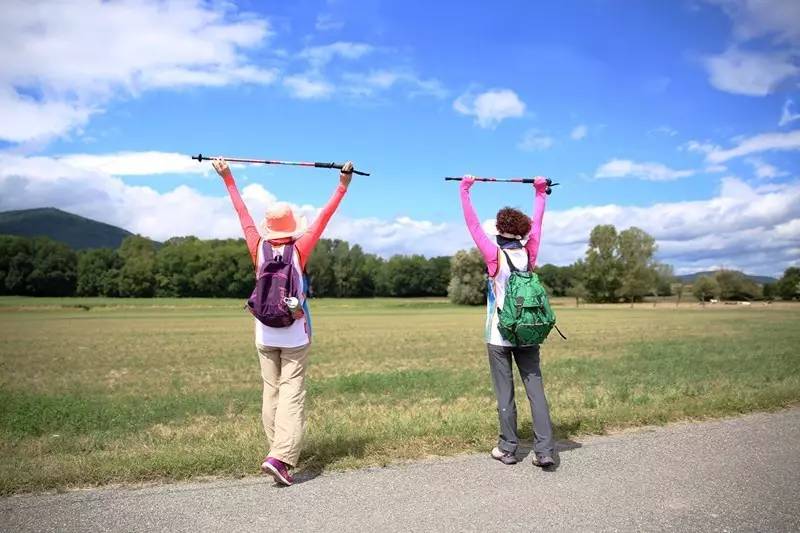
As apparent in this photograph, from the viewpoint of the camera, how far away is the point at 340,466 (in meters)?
5.05

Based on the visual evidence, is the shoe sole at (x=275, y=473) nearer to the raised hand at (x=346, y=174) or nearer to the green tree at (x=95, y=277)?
the raised hand at (x=346, y=174)

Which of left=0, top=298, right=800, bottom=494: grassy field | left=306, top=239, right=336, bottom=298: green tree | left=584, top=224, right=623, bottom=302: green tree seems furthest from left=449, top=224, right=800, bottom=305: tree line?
left=0, top=298, right=800, bottom=494: grassy field

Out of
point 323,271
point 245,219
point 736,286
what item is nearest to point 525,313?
point 245,219

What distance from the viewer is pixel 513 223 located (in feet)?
18.0

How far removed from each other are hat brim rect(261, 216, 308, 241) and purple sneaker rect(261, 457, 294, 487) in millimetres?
1872

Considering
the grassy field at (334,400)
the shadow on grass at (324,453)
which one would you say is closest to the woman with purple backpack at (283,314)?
the shadow on grass at (324,453)

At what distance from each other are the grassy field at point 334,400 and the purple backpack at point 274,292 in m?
1.35

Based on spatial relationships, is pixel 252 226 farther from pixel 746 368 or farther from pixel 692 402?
pixel 746 368

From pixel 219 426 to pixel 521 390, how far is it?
5388 millimetres

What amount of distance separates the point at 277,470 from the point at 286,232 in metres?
2.01

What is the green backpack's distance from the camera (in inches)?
203

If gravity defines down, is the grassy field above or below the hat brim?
below

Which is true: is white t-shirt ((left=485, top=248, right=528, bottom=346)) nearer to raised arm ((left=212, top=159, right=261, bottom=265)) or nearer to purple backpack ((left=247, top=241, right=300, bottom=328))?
purple backpack ((left=247, top=241, right=300, bottom=328))

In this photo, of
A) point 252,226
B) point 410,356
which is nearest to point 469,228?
point 252,226
